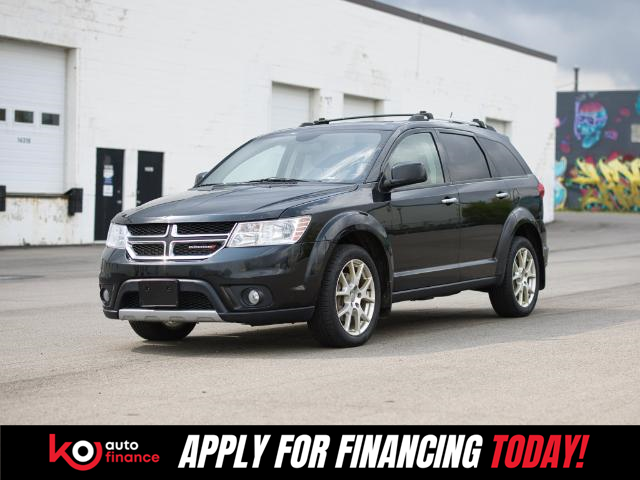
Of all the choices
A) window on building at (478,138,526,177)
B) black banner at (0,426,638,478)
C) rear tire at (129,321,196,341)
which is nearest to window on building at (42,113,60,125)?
window on building at (478,138,526,177)

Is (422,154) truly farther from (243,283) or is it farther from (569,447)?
(569,447)

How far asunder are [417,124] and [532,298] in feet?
7.56

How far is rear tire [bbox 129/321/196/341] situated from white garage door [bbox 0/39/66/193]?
16933 millimetres

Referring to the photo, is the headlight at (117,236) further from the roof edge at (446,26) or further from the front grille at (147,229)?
the roof edge at (446,26)

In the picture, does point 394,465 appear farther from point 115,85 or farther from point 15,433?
point 115,85

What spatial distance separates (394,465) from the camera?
17.2ft

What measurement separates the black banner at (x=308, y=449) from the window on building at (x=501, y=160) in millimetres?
5910

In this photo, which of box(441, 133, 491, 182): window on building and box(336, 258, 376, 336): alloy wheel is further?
box(441, 133, 491, 182): window on building

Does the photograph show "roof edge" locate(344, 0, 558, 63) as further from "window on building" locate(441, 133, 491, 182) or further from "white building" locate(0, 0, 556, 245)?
"window on building" locate(441, 133, 491, 182)

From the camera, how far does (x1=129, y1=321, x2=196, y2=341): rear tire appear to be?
10016 mm

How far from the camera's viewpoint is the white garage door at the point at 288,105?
34.1 metres

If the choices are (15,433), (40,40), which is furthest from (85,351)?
(40,40)

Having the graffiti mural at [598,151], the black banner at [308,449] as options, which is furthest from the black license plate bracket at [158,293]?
the graffiti mural at [598,151]

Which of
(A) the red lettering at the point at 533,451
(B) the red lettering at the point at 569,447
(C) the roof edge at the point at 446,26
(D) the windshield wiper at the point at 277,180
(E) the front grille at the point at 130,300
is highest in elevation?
(C) the roof edge at the point at 446,26
